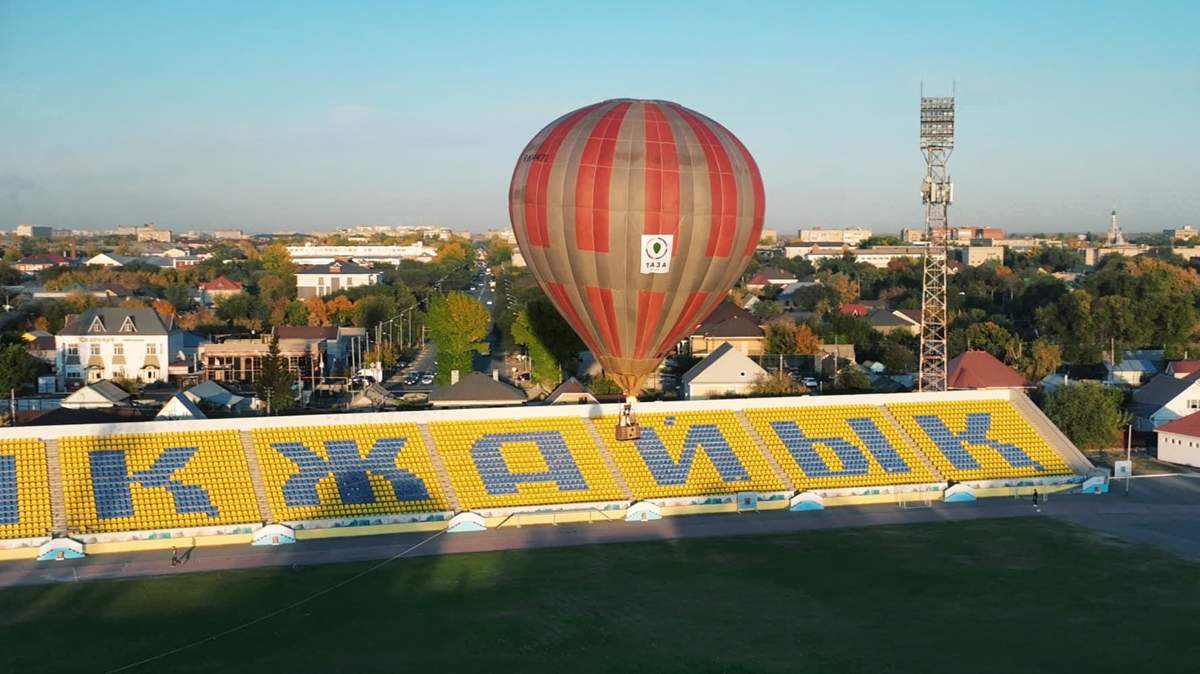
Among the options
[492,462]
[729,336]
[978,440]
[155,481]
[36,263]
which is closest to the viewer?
[155,481]

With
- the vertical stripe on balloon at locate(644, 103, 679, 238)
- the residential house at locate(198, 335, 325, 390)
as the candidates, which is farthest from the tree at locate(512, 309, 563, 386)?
the vertical stripe on balloon at locate(644, 103, 679, 238)

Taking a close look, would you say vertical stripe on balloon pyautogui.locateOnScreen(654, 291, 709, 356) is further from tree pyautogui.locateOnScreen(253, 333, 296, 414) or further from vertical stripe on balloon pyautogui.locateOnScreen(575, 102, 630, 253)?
tree pyautogui.locateOnScreen(253, 333, 296, 414)

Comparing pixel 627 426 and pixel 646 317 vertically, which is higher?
pixel 646 317

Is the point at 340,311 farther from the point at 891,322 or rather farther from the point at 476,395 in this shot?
the point at 476,395

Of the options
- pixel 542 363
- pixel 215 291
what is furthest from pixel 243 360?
pixel 215 291

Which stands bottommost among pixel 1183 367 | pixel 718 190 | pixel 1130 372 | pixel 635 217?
pixel 1130 372

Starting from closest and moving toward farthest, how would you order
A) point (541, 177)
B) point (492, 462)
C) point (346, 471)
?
point (541, 177), point (346, 471), point (492, 462)

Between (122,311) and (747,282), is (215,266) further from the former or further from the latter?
(122,311)
